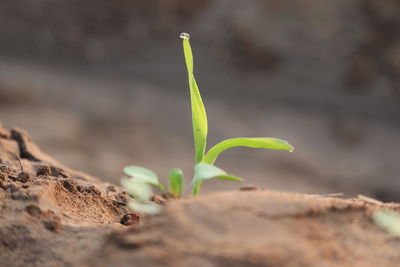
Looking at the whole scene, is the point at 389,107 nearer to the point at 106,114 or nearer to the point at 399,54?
the point at 399,54

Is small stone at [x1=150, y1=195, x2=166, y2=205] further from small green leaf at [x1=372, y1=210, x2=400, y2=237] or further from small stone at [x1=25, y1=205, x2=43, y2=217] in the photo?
small green leaf at [x1=372, y1=210, x2=400, y2=237]

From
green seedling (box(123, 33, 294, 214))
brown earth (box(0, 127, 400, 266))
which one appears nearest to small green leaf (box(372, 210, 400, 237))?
brown earth (box(0, 127, 400, 266))

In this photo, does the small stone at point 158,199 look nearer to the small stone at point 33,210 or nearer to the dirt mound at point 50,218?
the dirt mound at point 50,218

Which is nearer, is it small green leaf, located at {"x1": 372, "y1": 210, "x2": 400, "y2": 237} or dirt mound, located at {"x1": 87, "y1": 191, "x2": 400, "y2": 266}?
dirt mound, located at {"x1": 87, "y1": 191, "x2": 400, "y2": 266}

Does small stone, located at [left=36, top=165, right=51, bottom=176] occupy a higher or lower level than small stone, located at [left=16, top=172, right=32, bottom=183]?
higher

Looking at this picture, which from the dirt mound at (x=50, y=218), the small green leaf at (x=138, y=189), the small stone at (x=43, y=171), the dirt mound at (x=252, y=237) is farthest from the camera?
the small stone at (x=43, y=171)

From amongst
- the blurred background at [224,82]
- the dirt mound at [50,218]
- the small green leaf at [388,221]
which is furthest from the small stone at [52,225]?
the blurred background at [224,82]
